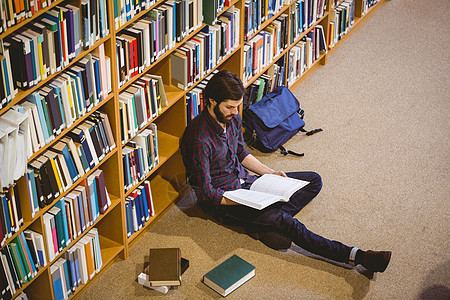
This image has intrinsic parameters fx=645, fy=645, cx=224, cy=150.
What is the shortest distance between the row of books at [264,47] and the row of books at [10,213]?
2110mm

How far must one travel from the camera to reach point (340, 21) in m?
6.00

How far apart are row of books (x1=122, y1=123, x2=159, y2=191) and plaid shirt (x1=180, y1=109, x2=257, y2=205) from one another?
198 mm

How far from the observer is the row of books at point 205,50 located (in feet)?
12.7

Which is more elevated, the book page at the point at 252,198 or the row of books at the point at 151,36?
the row of books at the point at 151,36

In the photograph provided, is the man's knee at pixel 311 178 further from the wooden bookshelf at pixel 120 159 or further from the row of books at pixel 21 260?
the row of books at pixel 21 260

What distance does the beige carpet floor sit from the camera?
12.2ft

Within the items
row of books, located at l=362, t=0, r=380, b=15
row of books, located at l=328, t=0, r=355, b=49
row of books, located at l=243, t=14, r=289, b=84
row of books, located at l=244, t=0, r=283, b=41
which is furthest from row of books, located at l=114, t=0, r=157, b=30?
row of books, located at l=362, t=0, r=380, b=15

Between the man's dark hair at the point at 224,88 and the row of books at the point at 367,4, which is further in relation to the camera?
the row of books at the point at 367,4

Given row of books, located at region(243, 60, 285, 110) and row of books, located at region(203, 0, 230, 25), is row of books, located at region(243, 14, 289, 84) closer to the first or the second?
row of books, located at region(243, 60, 285, 110)

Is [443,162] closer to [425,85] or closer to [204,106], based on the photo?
[425,85]

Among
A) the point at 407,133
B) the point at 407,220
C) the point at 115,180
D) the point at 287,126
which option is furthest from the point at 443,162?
the point at 115,180

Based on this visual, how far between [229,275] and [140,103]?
3.59 feet

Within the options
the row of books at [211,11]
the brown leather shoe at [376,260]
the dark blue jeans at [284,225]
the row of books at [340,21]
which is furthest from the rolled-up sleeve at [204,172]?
the row of books at [340,21]

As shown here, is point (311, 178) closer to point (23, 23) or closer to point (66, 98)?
point (66, 98)
